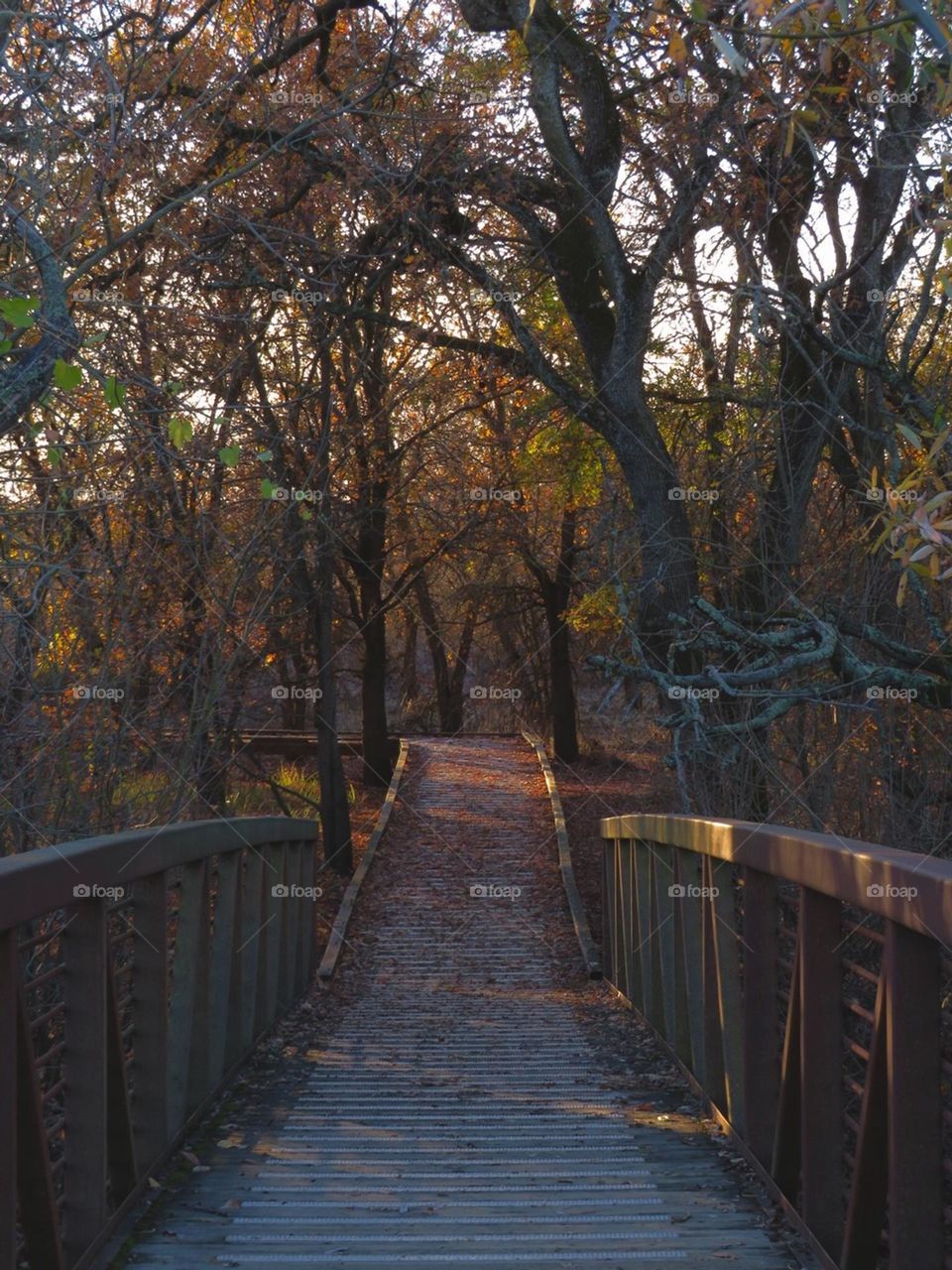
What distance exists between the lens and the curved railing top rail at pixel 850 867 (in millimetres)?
2479

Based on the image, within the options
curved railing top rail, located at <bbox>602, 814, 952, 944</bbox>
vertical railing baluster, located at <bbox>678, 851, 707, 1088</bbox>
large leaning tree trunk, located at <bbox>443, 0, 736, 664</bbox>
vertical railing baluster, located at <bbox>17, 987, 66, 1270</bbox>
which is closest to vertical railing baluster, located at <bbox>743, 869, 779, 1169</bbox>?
curved railing top rail, located at <bbox>602, 814, 952, 944</bbox>

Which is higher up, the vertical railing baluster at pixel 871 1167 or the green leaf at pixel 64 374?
the green leaf at pixel 64 374

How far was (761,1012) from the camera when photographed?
4188 mm

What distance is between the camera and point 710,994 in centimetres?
505

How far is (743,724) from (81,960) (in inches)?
101

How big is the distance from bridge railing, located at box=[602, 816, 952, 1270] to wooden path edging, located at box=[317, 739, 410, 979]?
228 inches

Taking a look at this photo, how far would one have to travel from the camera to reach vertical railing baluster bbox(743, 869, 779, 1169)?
4113 millimetres

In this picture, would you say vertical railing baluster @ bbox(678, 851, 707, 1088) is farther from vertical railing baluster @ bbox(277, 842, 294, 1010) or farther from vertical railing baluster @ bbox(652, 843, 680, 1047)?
vertical railing baluster @ bbox(277, 842, 294, 1010)

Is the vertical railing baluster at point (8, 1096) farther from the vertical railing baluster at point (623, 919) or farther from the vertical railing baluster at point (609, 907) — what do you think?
the vertical railing baluster at point (609, 907)

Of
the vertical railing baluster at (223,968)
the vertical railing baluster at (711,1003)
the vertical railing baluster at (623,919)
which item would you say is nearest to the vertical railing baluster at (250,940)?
the vertical railing baluster at (223,968)

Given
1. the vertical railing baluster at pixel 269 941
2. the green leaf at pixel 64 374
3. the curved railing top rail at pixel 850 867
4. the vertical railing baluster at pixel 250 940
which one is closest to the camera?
the curved railing top rail at pixel 850 867

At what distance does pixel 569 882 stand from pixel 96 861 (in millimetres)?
11467

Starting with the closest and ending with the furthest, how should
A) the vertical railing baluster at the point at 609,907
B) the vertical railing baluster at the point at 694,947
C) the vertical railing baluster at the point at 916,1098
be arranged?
1. the vertical railing baluster at the point at 916,1098
2. the vertical railing baluster at the point at 694,947
3. the vertical railing baluster at the point at 609,907

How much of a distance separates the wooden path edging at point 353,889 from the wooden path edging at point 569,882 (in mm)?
2065
